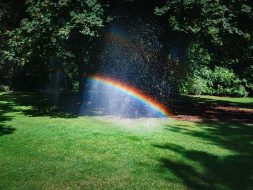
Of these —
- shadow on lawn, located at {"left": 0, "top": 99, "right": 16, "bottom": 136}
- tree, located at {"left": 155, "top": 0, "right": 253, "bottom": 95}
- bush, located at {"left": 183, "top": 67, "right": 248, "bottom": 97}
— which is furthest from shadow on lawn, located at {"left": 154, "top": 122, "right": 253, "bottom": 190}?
bush, located at {"left": 183, "top": 67, "right": 248, "bottom": 97}

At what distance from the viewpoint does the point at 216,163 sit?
9.48 metres

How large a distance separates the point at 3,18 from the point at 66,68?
11829 mm

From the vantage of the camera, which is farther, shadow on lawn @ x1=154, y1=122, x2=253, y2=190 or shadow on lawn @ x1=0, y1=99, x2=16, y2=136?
shadow on lawn @ x1=0, y1=99, x2=16, y2=136

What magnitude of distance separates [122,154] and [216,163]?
2377mm

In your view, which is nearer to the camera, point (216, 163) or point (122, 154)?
point (216, 163)

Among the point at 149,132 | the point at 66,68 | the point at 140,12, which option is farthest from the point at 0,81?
the point at 149,132

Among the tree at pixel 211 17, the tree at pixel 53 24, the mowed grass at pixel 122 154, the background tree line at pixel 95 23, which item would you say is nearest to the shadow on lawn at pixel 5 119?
the mowed grass at pixel 122 154

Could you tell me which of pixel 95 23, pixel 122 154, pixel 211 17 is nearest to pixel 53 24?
pixel 95 23

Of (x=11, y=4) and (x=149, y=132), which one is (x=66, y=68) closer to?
(x=11, y=4)

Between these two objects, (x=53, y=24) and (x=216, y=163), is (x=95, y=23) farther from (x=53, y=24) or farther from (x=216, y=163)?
(x=216, y=163)

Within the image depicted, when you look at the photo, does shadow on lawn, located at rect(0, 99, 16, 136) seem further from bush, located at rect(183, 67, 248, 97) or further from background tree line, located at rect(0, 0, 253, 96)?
bush, located at rect(183, 67, 248, 97)

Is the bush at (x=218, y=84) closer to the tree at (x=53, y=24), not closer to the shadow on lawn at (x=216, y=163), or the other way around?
the tree at (x=53, y=24)

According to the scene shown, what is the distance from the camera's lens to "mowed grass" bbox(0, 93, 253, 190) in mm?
7754

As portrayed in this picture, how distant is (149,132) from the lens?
43.8ft
